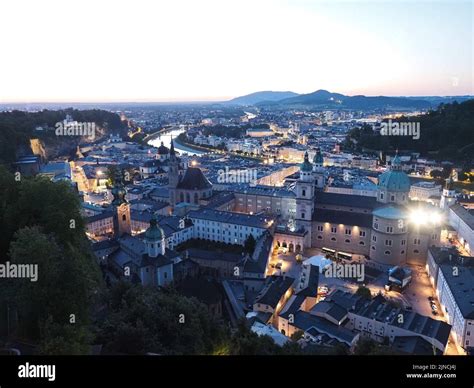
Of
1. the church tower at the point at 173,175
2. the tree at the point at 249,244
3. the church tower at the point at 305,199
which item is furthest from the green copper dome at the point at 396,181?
the church tower at the point at 173,175

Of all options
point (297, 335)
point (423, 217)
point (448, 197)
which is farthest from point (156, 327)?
point (448, 197)

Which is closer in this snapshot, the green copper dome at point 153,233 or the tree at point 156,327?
the tree at point 156,327

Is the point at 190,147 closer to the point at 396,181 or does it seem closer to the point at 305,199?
the point at 305,199

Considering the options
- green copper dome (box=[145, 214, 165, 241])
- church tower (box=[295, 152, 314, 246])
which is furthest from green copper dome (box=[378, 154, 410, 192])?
green copper dome (box=[145, 214, 165, 241])

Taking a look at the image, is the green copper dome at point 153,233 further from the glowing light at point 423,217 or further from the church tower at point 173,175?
the glowing light at point 423,217

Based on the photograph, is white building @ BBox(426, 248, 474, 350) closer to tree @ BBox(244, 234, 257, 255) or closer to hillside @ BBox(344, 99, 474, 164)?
tree @ BBox(244, 234, 257, 255)

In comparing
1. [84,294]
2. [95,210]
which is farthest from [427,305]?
[95,210]

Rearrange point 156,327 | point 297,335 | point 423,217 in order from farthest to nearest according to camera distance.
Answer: point 423,217 → point 297,335 → point 156,327
